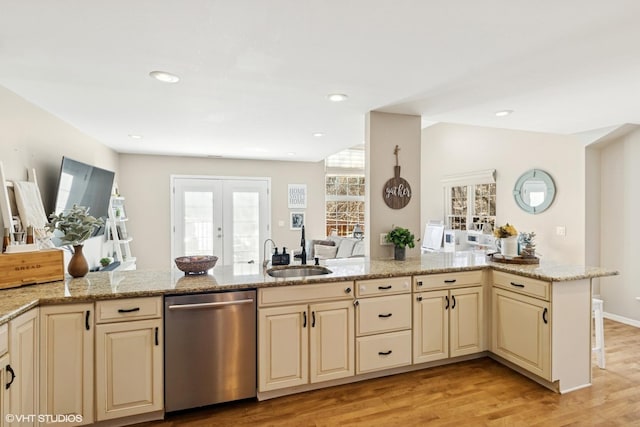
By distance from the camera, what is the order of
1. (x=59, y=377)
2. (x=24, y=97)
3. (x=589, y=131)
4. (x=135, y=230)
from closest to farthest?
(x=59, y=377) < (x=24, y=97) < (x=589, y=131) < (x=135, y=230)

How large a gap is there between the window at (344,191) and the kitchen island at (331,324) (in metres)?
4.23

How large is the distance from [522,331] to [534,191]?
9.29 feet

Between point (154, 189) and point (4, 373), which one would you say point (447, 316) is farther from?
point (154, 189)

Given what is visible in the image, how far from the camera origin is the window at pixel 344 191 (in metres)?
7.39

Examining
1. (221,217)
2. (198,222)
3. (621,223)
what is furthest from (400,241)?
(198,222)

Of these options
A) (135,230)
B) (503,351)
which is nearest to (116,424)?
(503,351)

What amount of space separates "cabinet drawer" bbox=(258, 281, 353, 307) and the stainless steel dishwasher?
95 millimetres

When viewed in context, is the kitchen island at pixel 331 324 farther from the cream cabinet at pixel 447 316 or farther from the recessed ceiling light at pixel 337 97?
the recessed ceiling light at pixel 337 97

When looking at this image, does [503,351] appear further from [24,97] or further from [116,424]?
[24,97]

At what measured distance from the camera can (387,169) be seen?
340cm

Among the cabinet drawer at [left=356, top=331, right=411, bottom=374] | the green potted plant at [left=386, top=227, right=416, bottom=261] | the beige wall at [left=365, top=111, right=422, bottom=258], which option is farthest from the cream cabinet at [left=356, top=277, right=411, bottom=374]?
the beige wall at [left=365, top=111, right=422, bottom=258]

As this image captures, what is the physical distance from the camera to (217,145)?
5012mm

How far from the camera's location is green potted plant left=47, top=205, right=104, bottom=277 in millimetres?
2348

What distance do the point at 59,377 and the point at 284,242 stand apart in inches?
194
